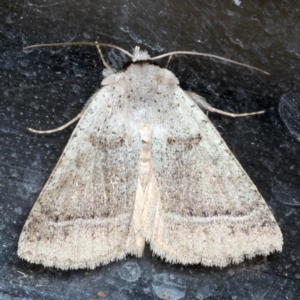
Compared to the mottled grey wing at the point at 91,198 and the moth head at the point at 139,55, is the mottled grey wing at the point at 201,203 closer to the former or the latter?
the mottled grey wing at the point at 91,198

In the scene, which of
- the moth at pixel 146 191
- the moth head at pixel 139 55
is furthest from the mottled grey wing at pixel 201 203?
the moth head at pixel 139 55

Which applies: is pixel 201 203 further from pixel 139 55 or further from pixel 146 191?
pixel 139 55

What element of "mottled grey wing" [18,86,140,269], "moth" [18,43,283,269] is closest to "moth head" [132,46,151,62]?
"moth" [18,43,283,269]

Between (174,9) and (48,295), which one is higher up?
(174,9)

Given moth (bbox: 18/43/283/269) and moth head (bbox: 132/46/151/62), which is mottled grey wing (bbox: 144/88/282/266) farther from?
moth head (bbox: 132/46/151/62)

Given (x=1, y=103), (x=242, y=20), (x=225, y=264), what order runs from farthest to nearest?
1. (x=242, y=20)
2. (x=1, y=103)
3. (x=225, y=264)

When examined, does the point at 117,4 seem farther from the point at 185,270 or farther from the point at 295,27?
the point at 185,270

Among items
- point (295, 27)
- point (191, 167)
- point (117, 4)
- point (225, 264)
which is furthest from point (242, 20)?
point (225, 264)

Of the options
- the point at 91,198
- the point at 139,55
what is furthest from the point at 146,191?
the point at 139,55
